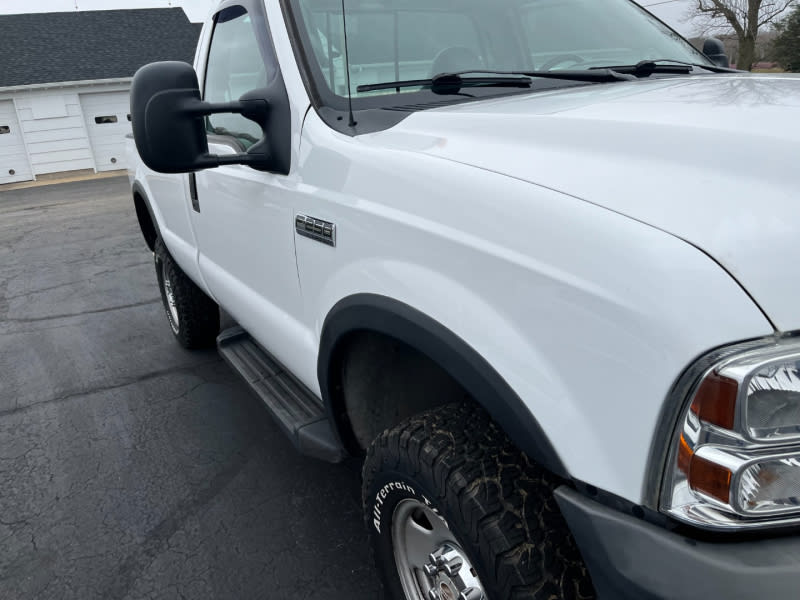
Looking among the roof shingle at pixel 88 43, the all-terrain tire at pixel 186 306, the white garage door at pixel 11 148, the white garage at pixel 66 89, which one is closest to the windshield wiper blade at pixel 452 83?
the all-terrain tire at pixel 186 306

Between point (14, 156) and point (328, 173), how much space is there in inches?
933

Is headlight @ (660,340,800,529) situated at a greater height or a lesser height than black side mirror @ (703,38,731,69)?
lesser

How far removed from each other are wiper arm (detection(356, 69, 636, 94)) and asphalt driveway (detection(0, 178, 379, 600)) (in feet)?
5.59

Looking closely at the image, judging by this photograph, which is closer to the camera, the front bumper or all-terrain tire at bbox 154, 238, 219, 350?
the front bumper

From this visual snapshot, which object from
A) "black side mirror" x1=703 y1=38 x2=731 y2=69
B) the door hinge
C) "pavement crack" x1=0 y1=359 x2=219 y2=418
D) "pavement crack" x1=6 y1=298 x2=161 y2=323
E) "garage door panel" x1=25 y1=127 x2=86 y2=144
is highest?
"black side mirror" x1=703 y1=38 x2=731 y2=69

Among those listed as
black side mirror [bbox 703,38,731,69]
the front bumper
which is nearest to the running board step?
the front bumper

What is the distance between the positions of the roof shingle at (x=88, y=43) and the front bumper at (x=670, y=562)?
2300 cm

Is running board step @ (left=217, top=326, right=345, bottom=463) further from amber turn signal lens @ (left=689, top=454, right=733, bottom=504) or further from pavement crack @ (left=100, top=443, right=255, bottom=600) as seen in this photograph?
amber turn signal lens @ (left=689, top=454, right=733, bottom=504)

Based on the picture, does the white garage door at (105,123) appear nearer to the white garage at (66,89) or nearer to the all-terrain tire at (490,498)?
the white garage at (66,89)

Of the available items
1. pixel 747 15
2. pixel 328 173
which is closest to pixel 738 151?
pixel 328 173

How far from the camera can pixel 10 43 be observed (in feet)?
75.4

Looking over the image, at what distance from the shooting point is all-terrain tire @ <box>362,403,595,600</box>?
137 cm

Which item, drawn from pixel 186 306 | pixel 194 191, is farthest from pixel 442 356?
pixel 186 306

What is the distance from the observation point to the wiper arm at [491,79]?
2072mm
